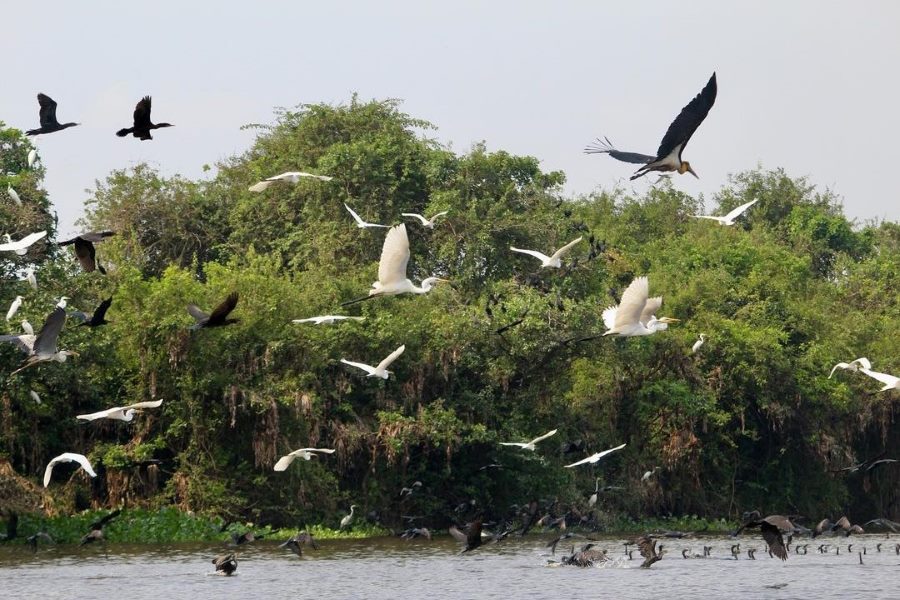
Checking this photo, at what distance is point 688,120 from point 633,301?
15.1 feet

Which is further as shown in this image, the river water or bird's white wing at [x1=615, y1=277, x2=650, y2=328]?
the river water

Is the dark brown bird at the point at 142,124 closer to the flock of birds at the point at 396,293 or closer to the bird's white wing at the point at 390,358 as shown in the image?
the flock of birds at the point at 396,293

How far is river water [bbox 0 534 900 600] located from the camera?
77.2 ft

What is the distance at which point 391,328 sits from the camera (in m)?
35.0

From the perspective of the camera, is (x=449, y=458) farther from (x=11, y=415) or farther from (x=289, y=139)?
(x=289, y=139)

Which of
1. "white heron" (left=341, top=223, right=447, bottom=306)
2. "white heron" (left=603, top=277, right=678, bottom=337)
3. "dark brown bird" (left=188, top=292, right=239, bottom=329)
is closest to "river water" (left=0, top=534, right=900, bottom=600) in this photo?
"white heron" (left=603, top=277, right=678, bottom=337)

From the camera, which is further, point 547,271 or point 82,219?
point 82,219

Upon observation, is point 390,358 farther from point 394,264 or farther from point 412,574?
point 412,574

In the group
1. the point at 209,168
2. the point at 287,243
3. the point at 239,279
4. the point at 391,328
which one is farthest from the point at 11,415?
the point at 209,168

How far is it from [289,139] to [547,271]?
896 centimetres

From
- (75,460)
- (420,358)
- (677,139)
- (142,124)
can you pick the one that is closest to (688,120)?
(677,139)

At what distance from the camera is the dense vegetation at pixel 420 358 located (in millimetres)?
32188

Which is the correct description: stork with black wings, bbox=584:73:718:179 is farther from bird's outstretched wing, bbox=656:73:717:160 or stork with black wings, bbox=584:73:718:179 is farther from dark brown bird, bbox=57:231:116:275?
dark brown bird, bbox=57:231:116:275

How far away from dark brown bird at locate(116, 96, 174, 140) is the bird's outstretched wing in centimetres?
554
